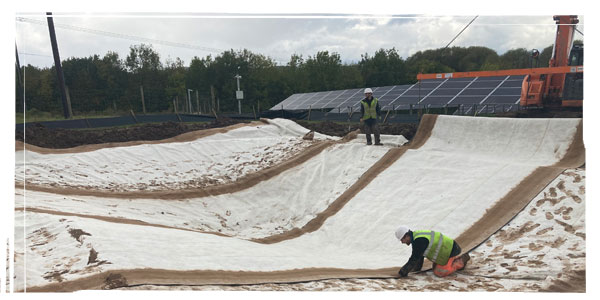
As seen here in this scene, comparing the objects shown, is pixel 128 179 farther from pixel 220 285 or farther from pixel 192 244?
pixel 220 285

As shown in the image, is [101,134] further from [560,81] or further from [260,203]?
[560,81]

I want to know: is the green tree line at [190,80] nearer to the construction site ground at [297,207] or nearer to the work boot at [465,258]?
the construction site ground at [297,207]

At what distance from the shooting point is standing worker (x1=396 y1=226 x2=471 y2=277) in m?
5.57

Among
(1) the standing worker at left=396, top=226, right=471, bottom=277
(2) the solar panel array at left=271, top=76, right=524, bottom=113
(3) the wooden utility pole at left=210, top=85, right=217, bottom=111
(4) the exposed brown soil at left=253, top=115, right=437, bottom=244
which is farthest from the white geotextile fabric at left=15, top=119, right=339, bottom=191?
(2) the solar panel array at left=271, top=76, right=524, bottom=113

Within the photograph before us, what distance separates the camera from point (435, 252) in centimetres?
559

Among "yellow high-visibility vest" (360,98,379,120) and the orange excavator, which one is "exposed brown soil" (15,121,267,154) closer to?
"yellow high-visibility vest" (360,98,379,120)

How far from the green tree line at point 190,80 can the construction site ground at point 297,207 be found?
494 cm

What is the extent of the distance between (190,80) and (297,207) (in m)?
14.5

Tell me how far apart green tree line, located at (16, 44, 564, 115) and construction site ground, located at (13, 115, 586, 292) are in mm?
4942

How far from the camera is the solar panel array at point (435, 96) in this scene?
18.6 meters

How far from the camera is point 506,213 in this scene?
6.98m

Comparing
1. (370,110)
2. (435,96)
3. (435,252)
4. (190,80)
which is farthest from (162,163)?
(435,96)

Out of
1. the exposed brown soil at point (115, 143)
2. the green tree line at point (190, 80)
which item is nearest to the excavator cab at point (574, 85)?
the green tree line at point (190, 80)

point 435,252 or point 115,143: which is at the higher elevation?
point 115,143
